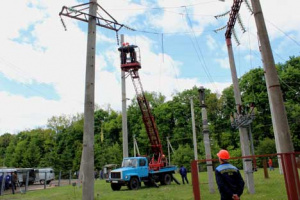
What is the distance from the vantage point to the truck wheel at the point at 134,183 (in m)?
19.3

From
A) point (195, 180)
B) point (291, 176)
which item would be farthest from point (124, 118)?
point (291, 176)

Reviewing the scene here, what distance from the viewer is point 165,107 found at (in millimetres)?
62500

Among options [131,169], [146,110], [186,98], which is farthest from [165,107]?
[131,169]

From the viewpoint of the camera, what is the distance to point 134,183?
64.3ft

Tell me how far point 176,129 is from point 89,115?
2074 inches

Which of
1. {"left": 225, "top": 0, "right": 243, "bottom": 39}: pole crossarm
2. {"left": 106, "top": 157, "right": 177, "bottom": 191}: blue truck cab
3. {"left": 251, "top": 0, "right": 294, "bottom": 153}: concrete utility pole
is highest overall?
{"left": 225, "top": 0, "right": 243, "bottom": 39}: pole crossarm

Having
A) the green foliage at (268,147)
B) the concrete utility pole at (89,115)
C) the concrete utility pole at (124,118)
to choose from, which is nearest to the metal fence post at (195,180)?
the concrete utility pole at (89,115)

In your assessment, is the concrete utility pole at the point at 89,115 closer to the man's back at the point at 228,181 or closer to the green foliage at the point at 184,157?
the man's back at the point at 228,181

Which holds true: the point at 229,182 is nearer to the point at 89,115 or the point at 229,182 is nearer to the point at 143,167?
the point at 89,115

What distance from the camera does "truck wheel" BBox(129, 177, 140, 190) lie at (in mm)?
19306

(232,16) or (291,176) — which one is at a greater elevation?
(232,16)

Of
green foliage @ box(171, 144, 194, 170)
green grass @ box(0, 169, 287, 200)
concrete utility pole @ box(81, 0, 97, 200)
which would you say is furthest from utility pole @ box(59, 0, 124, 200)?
green foliage @ box(171, 144, 194, 170)

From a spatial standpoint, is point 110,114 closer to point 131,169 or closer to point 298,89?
point 298,89

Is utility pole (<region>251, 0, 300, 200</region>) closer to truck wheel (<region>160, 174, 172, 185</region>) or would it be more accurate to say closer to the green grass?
A: the green grass
